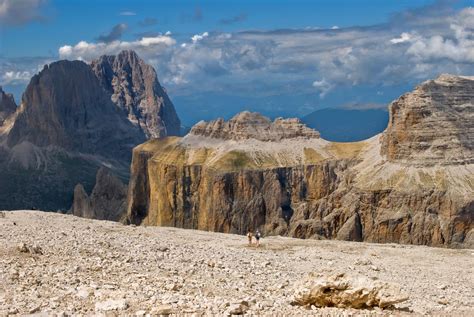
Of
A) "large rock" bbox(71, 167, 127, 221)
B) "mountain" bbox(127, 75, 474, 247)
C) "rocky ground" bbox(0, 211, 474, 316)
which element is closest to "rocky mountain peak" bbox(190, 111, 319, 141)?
"mountain" bbox(127, 75, 474, 247)

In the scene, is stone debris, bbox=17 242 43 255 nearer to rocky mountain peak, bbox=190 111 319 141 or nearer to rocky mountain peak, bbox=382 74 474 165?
rocky mountain peak, bbox=382 74 474 165

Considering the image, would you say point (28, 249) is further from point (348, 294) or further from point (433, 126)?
point (433, 126)

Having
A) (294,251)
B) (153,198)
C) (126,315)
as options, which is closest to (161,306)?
(126,315)

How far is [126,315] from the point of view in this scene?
1883 centimetres

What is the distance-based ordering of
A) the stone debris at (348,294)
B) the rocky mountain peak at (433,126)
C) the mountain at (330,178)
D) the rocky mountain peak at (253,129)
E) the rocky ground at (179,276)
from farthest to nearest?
the rocky mountain peak at (253,129) → the rocky mountain peak at (433,126) → the mountain at (330,178) → the stone debris at (348,294) → the rocky ground at (179,276)

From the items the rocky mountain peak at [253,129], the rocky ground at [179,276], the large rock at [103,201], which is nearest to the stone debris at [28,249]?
the rocky ground at [179,276]

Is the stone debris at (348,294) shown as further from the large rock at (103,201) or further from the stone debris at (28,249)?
the large rock at (103,201)

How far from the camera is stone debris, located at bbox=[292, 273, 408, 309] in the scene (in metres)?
20.6

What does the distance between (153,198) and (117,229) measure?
63011 mm

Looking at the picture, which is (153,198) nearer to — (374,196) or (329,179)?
(329,179)

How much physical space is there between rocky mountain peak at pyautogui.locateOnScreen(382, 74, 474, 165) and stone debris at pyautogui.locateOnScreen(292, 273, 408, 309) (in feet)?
240

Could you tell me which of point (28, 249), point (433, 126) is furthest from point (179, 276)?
point (433, 126)

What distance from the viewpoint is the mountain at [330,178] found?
285ft

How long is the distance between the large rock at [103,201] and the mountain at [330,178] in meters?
16.3
